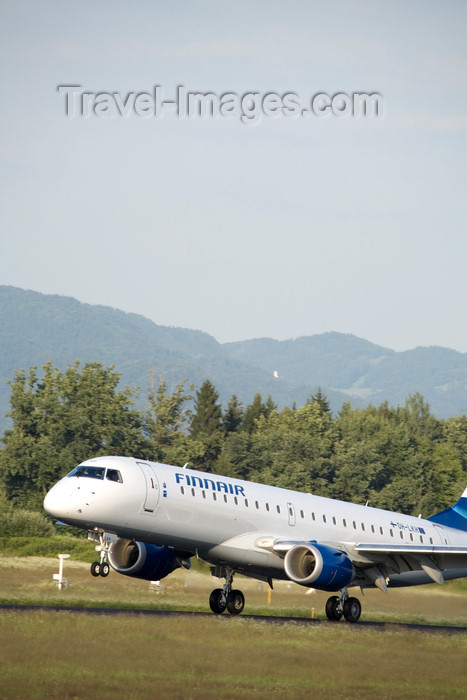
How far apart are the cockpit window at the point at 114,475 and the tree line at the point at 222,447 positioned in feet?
194

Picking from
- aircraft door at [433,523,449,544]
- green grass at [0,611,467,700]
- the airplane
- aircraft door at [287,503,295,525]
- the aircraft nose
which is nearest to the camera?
green grass at [0,611,467,700]

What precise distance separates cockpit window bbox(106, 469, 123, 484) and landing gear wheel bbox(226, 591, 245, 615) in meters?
6.20

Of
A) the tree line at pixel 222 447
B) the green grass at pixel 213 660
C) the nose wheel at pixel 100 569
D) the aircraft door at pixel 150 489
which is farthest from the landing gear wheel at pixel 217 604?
the tree line at pixel 222 447

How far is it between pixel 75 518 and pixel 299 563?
707cm

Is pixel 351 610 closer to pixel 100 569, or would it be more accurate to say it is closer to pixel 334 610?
pixel 334 610

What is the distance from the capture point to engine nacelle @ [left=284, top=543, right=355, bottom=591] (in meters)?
32.1

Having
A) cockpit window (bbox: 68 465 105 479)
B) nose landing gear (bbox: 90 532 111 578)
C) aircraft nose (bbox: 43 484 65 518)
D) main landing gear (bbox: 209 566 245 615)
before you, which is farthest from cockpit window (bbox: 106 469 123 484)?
main landing gear (bbox: 209 566 245 615)

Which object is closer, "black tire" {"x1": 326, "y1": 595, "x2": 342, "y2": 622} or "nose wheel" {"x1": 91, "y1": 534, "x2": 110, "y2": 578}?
"nose wheel" {"x1": 91, "y1": 534, "x2": 110, "y2": 578}

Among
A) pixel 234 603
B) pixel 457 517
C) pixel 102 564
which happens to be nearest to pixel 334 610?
pixel 234 603

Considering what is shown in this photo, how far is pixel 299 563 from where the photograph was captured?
32844 mm

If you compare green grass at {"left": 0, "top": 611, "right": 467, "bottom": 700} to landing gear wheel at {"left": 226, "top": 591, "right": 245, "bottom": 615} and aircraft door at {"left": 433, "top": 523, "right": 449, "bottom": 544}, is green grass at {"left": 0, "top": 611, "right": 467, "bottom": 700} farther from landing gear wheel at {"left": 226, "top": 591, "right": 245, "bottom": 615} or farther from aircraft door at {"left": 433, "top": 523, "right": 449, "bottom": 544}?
aircraft door at {"left": 433, "top": 523, "right": 449, "bottom": 544}

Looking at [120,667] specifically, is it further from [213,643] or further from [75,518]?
[75,518]

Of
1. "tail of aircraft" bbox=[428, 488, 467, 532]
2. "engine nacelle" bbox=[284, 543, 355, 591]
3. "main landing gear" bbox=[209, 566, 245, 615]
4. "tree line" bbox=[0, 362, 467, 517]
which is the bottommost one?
"main landing gear" bbox=[209, 566, 245, 615]

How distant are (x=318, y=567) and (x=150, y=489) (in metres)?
5.38
